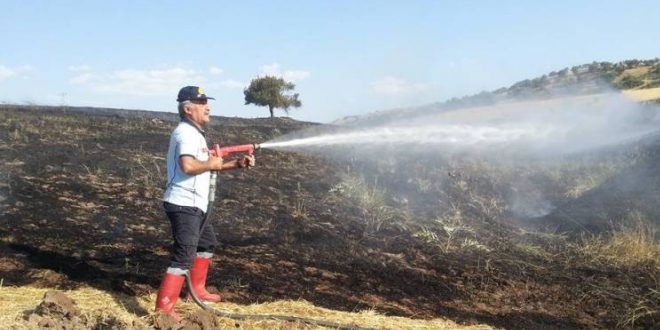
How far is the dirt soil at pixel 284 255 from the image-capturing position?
515 centimetres

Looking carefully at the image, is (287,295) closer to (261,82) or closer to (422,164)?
(422,164)

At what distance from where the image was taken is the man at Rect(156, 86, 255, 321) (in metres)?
4.23

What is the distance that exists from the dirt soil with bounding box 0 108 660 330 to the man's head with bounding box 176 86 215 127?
153 cm

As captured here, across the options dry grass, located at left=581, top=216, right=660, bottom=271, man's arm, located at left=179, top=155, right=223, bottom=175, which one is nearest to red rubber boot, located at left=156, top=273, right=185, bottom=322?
man's arm, located at left=179, top=155, right=223, bottom=175

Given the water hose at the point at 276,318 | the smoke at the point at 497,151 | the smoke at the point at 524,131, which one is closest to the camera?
the water hose at the point at 276,318

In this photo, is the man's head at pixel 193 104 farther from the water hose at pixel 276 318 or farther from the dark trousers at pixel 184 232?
the water hose at pixel 276 318

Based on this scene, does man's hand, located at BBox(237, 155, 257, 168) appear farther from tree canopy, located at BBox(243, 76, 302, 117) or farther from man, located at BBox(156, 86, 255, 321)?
tree canopy, located at BBox(243, 76, 302, 117)

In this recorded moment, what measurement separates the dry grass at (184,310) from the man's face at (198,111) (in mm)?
1516

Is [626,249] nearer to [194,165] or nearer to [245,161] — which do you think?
[245,161]

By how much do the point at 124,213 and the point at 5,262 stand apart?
1.79 m

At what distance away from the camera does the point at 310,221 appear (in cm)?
748

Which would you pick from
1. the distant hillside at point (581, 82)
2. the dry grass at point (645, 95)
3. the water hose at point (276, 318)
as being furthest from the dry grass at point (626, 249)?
the distant hillside at point (581, 82)

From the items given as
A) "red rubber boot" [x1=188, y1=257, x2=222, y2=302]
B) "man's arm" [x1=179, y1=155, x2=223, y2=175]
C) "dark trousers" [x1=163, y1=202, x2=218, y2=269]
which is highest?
"man's arm" [x1=179, y1=155, x2=223, y2=175]

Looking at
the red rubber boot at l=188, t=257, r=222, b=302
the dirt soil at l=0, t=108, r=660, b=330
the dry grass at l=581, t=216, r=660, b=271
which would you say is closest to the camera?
the red rubber boot at l=188, t=257, r=222, b=302
